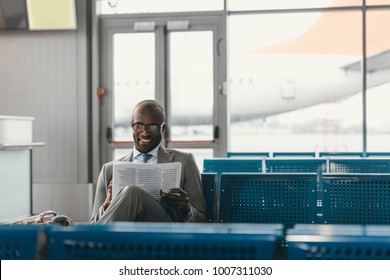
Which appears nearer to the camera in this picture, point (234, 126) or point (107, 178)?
point (107, 178)

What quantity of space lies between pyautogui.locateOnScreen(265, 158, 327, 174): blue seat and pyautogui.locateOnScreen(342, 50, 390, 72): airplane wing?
3.61 metres

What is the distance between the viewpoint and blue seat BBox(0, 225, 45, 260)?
130 centimetres

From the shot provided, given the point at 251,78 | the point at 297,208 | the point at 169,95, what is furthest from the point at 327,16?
the point at 297,208

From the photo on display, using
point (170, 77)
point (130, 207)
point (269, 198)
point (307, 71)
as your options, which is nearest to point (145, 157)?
point (269, 198)

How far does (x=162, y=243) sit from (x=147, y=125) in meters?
2.06

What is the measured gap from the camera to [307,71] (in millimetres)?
7871

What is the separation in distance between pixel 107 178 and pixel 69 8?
5.28 m

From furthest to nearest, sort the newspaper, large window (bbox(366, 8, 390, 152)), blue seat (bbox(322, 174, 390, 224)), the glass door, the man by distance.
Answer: the glass door
large window (bbox(366, 8, 390, 152))
blue seat (bbox(322, 174, 390, 224))
the newspaper
the man

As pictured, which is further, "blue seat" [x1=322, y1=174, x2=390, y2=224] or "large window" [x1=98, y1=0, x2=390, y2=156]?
"large window" [x1=98, y1=0, x2=390, y2=156]

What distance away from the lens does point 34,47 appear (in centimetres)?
811

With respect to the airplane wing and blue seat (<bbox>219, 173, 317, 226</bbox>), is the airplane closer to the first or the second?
the airplane wing

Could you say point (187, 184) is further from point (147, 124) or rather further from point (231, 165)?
point (231, 165)

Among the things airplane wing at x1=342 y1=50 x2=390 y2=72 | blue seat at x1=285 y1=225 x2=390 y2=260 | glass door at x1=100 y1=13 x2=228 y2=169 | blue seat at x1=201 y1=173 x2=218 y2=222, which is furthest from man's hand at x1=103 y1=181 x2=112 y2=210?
airplane wing at x1=342 y1=50 x2=390 y2=72

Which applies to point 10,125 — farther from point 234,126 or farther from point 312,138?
point 312,138
